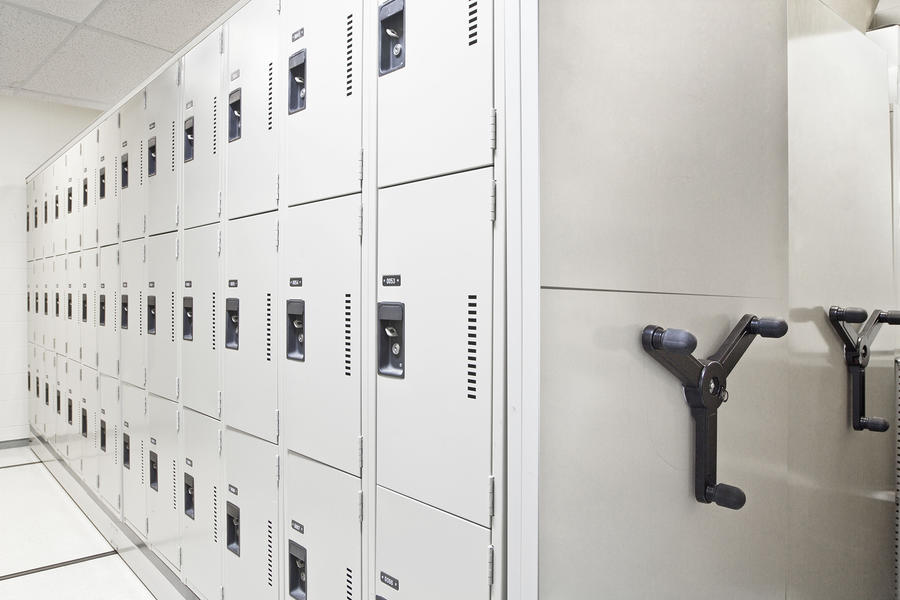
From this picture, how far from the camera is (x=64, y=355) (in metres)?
5.02

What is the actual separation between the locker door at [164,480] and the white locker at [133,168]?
41.3 inches

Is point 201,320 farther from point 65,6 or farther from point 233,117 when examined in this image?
point 65,6

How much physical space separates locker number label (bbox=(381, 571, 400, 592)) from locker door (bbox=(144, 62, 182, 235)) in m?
2.13

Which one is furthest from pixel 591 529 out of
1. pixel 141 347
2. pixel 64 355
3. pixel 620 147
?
pixel 64 355

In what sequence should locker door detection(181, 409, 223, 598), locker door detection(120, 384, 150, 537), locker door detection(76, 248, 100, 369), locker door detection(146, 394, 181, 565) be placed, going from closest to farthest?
locker door detection(181, 409, 223, 598)
locker door detection(146, 394, 181, 565)
locker door detection(120, 384, 150, 537)
locker door detection(76, 248, 100, 369)

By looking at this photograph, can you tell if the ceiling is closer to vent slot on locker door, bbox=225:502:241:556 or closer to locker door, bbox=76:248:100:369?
locker door, bbox=76:248:100:369

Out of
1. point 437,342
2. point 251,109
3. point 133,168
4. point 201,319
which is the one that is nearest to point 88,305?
point 133,168

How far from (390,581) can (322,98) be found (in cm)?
146

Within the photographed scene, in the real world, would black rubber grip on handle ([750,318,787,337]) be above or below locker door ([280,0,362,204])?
below

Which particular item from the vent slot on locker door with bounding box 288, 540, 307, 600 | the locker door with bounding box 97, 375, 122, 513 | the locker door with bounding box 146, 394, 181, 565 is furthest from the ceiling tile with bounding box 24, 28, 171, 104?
the vent slot on locker door with bounding box 288, 540, 307, 600

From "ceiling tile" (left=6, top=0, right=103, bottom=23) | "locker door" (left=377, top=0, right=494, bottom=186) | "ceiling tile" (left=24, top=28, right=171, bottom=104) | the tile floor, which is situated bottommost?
the tile floor

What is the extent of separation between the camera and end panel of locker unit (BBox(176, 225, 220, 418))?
264 centimetres

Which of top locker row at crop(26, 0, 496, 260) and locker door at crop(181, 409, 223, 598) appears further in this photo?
locker door at crop(181, 409, 223, 598)

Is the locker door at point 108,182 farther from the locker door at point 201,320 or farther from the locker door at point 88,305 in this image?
the locker door at point 201,320
